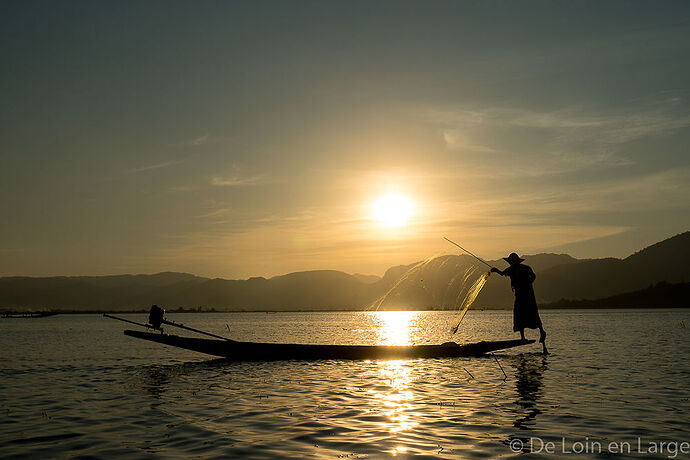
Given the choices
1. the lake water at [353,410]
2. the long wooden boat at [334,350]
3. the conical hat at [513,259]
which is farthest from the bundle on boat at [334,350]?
the conical hat at [513,259]

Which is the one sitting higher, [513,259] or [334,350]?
[513,259]

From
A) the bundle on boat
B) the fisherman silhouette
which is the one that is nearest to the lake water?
the bundle on boat

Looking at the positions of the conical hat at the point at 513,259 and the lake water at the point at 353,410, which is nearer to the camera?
the lake water at the point at 353,410

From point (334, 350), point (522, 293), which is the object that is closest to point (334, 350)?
point (334, 350)

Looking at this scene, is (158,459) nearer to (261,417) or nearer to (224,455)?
(224,455)

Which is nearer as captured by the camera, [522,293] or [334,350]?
[522,293]

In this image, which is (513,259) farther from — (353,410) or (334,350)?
(353,410)

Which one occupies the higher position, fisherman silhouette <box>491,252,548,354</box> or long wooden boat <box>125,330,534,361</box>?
fisherman silhouette <box>491,252,548,354</box>

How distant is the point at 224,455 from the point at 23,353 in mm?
39997

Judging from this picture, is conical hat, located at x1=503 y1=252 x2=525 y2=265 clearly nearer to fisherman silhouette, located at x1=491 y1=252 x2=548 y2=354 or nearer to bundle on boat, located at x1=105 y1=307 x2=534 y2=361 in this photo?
fisherman silhouette, located at x1=491 y1=252 x2=548 y2=354

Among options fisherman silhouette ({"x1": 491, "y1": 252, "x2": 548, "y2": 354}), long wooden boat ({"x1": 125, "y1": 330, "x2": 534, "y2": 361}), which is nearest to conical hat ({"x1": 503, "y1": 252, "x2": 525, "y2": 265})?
fisherman silhouette ({"x1": 491, "y1": 252, "x2": 548, "y2": 354})

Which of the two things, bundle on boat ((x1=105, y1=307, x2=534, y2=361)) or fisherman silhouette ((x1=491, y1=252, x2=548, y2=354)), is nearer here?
fisherman silhouette ((x1=491, y1=252, x2=548, y2=354))

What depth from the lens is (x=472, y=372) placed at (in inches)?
1032

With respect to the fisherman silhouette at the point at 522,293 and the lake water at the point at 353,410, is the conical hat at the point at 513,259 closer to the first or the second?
the fisherman silhouette at the point at 522,293
